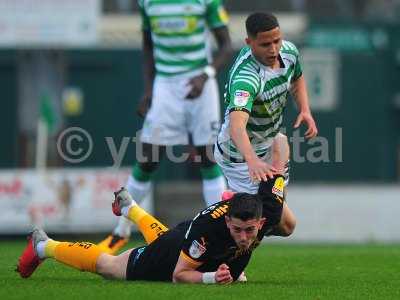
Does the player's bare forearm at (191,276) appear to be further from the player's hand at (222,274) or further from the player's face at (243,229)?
the player's face at (243,229)

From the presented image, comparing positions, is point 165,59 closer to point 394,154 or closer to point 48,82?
point 48,82

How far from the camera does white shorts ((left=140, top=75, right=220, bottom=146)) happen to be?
450 inches

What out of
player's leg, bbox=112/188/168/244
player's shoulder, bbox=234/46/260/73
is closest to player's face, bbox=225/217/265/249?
player's leg, bbox=112/188/168/244

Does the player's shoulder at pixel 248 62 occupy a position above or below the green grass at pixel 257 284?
above

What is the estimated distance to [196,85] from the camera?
37.2 ft

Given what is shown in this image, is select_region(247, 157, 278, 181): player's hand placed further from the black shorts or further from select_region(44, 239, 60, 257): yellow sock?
Result: select_region(44, 239, 60, 257): yellow sock

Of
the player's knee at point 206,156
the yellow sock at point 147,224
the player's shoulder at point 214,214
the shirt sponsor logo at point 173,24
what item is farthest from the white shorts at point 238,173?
the shirt sponsor logo at point 173,24

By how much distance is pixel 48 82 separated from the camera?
949 inches

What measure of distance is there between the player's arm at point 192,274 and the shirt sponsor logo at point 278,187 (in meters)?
0.69

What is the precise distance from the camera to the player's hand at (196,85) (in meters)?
11.3

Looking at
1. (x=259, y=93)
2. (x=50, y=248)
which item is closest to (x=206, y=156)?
(x=259, y=93)

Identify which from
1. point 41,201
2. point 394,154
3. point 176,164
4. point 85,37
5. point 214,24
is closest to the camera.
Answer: point 214,24

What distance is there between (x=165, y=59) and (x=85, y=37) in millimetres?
10700

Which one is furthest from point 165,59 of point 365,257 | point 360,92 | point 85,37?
point 360,92
